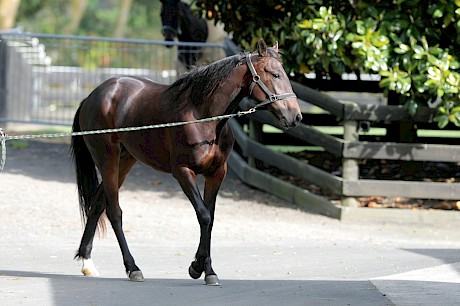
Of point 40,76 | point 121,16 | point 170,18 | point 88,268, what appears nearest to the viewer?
point 88,268

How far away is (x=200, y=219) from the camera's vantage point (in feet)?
29.3

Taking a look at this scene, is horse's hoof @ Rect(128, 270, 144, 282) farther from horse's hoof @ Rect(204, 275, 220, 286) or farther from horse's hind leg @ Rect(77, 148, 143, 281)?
horse's hoof @ Rect(204, 275, 220, 286)

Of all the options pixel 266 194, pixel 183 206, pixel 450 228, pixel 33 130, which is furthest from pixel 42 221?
pixel 33 130

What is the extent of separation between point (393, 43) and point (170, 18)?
4675mm

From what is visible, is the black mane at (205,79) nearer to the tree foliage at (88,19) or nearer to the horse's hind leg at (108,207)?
the horse's hind leg at (108,207)

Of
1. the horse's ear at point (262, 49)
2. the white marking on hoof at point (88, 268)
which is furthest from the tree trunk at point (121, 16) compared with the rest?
the horse's ear at point (262, 49)

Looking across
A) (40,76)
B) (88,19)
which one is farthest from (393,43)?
(88,19)

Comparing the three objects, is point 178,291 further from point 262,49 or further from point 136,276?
point 262,49

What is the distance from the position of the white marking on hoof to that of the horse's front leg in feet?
3.18

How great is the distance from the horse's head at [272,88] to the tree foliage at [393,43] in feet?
14.7

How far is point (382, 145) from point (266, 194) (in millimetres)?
2198

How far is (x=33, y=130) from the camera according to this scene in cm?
2053

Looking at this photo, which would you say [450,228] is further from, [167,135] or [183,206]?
[167,135]

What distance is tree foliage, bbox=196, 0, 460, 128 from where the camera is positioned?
43.1 feet
